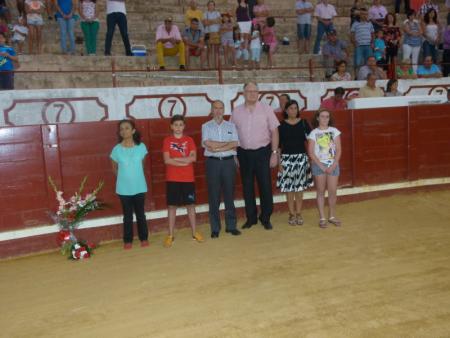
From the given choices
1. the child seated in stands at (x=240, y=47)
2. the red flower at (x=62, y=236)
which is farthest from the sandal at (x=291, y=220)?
the child seated in stands at (x=240, y=47)

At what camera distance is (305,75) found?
9664 millimetres

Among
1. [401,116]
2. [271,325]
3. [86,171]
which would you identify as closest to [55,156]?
[86,171]

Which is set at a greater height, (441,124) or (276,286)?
(441,124)

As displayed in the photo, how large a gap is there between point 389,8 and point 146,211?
1060cm

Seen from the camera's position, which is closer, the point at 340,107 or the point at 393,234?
the point at 393,234


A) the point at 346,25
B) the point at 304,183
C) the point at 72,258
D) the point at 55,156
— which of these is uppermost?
the point at 346,25

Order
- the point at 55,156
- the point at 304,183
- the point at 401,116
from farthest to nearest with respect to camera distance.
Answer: the point at 401,116
the point at 304,183
the point at 55,156

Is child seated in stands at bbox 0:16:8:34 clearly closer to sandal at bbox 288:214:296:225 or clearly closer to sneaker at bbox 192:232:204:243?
sneaker at bbox 192:232:204:243

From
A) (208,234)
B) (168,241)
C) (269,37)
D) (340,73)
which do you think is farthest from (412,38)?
(168,241)

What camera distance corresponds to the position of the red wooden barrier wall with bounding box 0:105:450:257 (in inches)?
205

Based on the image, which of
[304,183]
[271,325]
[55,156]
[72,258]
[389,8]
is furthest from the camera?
[389,8]

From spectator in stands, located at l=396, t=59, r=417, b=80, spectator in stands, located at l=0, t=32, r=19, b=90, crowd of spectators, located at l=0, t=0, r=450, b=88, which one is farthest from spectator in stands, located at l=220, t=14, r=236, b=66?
spectator in stands, located at l=0, t=32, r=19, b=90

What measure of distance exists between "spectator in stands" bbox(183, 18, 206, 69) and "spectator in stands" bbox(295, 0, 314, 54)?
223 cm

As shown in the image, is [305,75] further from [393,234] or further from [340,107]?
[393,234]
